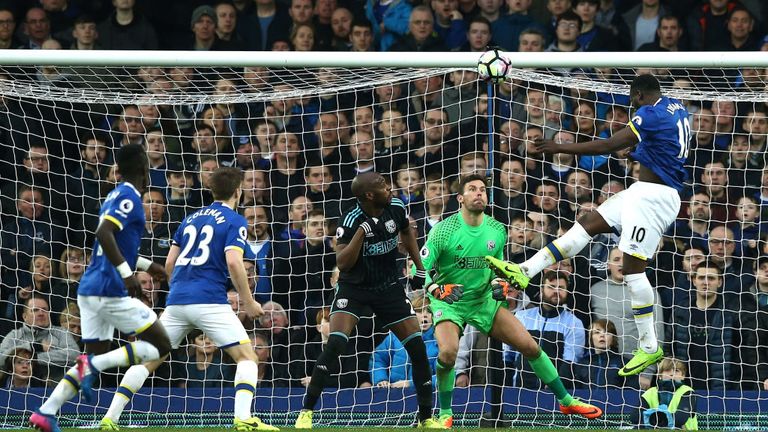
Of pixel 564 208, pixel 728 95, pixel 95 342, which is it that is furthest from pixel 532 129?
A: pixel 95 342

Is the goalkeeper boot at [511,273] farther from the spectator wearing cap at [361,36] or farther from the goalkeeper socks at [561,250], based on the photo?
the spectator wearing cap at [361,36]

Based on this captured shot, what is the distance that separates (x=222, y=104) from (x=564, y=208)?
11.6ft

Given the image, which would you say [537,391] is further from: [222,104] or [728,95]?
[222,104]

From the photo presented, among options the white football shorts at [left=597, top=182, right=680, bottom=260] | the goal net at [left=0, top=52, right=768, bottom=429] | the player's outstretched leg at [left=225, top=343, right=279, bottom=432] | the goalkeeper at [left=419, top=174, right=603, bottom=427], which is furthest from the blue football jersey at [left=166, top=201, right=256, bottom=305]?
the white football shorts at [left=597, top=182, right=680, bottom=260]

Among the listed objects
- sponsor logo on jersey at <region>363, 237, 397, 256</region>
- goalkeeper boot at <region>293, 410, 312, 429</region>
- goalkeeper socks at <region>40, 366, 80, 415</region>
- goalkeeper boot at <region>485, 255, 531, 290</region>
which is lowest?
goalkeeper boot at <region>293, 410, 312, 429</region>

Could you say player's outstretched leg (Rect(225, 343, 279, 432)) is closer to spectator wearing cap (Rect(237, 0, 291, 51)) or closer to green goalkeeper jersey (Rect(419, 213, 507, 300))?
green goalkeeper jersey (Rect(419, 213, 507, 300))

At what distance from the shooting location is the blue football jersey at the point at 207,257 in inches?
346

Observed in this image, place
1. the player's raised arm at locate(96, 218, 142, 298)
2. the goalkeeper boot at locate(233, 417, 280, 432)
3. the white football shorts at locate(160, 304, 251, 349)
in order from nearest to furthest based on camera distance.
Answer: the player's raised arm at locate(96, 218, 142, 298) < the goalkeeper boot at locate(233, 417, 280, 432) < the white football shorts at locate(160, 304, 251, 349)

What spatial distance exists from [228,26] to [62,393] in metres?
6.48

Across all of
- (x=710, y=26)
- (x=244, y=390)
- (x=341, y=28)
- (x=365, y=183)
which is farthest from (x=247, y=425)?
(x=710, y=26)

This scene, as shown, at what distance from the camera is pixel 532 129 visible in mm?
11805

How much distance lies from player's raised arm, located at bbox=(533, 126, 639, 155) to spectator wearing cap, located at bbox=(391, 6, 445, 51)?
462 cm

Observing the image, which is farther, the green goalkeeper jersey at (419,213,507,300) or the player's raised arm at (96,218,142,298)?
the green goalkeeper jersey at (419,213,507,300)

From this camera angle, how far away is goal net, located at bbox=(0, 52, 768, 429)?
1130 cm
